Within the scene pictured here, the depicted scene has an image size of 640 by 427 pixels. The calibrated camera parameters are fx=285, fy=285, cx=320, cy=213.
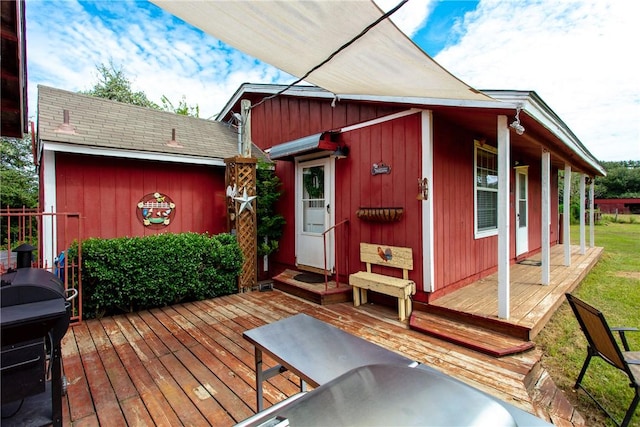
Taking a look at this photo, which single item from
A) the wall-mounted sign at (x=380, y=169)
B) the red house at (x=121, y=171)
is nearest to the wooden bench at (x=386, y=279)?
the wall-mounted sign at (x=380, y=169)

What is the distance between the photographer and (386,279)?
396cm

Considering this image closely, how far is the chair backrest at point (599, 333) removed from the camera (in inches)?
76.7

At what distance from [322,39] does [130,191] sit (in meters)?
4.38

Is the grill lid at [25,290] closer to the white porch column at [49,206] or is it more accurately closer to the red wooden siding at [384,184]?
the white porch column at [49,206]

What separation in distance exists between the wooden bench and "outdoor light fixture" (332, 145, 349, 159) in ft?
4.90

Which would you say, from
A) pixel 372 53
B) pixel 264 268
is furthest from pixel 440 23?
pixel 264 268

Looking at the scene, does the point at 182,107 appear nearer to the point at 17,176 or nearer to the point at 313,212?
the point at 17,176

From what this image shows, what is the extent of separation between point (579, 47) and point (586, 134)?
2118cm

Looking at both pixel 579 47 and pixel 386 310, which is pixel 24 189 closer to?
pixel 386 310

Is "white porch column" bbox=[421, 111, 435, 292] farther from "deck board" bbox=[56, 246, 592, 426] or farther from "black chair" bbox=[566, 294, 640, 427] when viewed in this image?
"black chair" bbox=[566, 294, 640, 427]

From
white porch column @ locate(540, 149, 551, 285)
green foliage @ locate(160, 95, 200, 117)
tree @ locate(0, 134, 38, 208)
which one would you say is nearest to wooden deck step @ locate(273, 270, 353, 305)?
white porch column @ locate(540, 149, 551, 285)

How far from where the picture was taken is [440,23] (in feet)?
10.3

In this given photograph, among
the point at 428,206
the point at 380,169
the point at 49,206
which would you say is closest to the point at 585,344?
the point at 428,206

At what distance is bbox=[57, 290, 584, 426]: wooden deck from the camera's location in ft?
6.66
